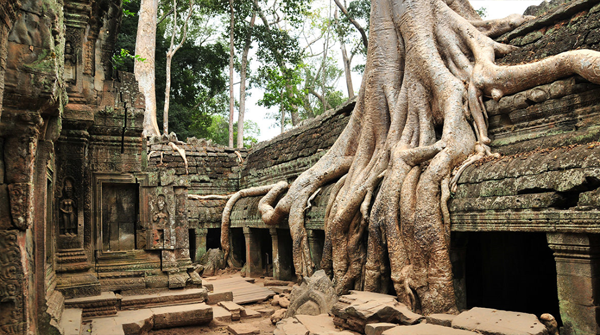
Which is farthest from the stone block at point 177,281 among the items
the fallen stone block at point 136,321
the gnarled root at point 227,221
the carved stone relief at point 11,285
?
the gnarled root at point 227,221

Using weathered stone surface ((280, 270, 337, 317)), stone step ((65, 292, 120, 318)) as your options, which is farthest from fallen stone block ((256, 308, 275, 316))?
stone step ((65, 292, 120, 318))

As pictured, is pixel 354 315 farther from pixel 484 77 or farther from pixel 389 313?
pixel 484 77

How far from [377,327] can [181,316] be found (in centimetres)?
249

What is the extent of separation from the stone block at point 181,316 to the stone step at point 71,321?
91 cm

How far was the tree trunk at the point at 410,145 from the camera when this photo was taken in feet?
17.7

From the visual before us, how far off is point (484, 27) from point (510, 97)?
193 centimetres

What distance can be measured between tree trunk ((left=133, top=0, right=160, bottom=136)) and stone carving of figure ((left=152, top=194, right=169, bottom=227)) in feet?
32.4

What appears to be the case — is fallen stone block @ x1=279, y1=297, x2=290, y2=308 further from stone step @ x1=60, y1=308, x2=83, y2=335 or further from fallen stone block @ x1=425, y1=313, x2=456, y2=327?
stone step @ x1=60, y1=308, x2=83, y2=335

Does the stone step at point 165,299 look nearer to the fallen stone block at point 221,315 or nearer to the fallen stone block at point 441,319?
the fallen stone block at point 221,315

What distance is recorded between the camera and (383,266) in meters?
6.15

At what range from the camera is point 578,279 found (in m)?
4.09

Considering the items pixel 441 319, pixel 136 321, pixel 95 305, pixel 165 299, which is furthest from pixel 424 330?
pixel 95 305

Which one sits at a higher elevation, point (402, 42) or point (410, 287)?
point (402, 42)

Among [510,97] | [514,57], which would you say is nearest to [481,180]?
[510,97]
